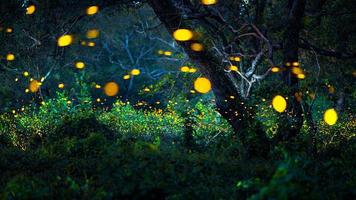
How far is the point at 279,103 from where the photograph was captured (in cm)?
900

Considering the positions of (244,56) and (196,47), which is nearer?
(196,47)

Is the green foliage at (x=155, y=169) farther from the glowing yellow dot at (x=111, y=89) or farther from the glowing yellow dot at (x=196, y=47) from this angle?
the glowing yellow dot at (x=111, y=89)

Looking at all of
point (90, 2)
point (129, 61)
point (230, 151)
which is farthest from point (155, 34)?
point (230, 151)

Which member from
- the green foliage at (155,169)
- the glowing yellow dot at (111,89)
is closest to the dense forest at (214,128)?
the green foliage at (155,169)

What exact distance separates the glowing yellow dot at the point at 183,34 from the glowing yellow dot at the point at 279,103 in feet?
8.31

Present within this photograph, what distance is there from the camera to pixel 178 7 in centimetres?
1004

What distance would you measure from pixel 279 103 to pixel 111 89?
76.6 feet

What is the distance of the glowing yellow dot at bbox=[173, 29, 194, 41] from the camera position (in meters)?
9.84

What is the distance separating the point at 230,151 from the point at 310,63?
828cm

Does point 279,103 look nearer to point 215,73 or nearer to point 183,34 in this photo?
point 215,73

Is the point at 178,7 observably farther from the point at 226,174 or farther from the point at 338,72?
the point at 338,72

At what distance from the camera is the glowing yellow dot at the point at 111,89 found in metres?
31.2

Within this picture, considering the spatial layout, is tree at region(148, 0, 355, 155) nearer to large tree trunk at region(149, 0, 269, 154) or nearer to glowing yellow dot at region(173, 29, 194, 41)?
large tree trunk at region(149, 0, 269, 154)

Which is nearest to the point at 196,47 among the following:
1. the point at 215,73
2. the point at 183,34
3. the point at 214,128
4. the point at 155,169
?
the point at 183,34
